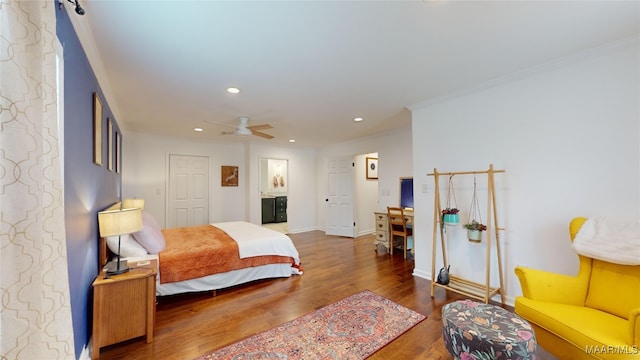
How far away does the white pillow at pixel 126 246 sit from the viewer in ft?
8.21

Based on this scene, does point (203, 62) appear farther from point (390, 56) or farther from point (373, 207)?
point (373, 207)

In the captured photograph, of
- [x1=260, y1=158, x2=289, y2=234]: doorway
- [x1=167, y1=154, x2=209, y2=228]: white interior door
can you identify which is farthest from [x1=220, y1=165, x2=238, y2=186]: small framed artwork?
[x1=260, y1=158, x2=289, y2=234]: doorway

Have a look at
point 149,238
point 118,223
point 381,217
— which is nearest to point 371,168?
point 381,217

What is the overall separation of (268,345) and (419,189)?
261 cm

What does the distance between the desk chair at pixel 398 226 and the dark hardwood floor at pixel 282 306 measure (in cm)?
43

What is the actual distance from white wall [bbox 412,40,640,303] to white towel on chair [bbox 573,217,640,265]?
15 centimetres

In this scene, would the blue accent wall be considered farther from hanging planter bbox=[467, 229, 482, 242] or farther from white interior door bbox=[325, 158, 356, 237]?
white interior door bbox=[325, 158, 356, 237]

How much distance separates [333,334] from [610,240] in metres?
2.20

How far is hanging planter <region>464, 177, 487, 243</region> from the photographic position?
2623mm

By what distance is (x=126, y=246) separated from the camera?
256 centimetres

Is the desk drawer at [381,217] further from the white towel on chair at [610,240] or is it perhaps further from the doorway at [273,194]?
the doorway at [273,194]

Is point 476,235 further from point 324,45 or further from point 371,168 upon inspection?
point 371,168

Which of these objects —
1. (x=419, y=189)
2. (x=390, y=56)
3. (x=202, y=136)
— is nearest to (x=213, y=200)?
(x=202, y=136)

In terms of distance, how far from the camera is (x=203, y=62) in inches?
87.4
